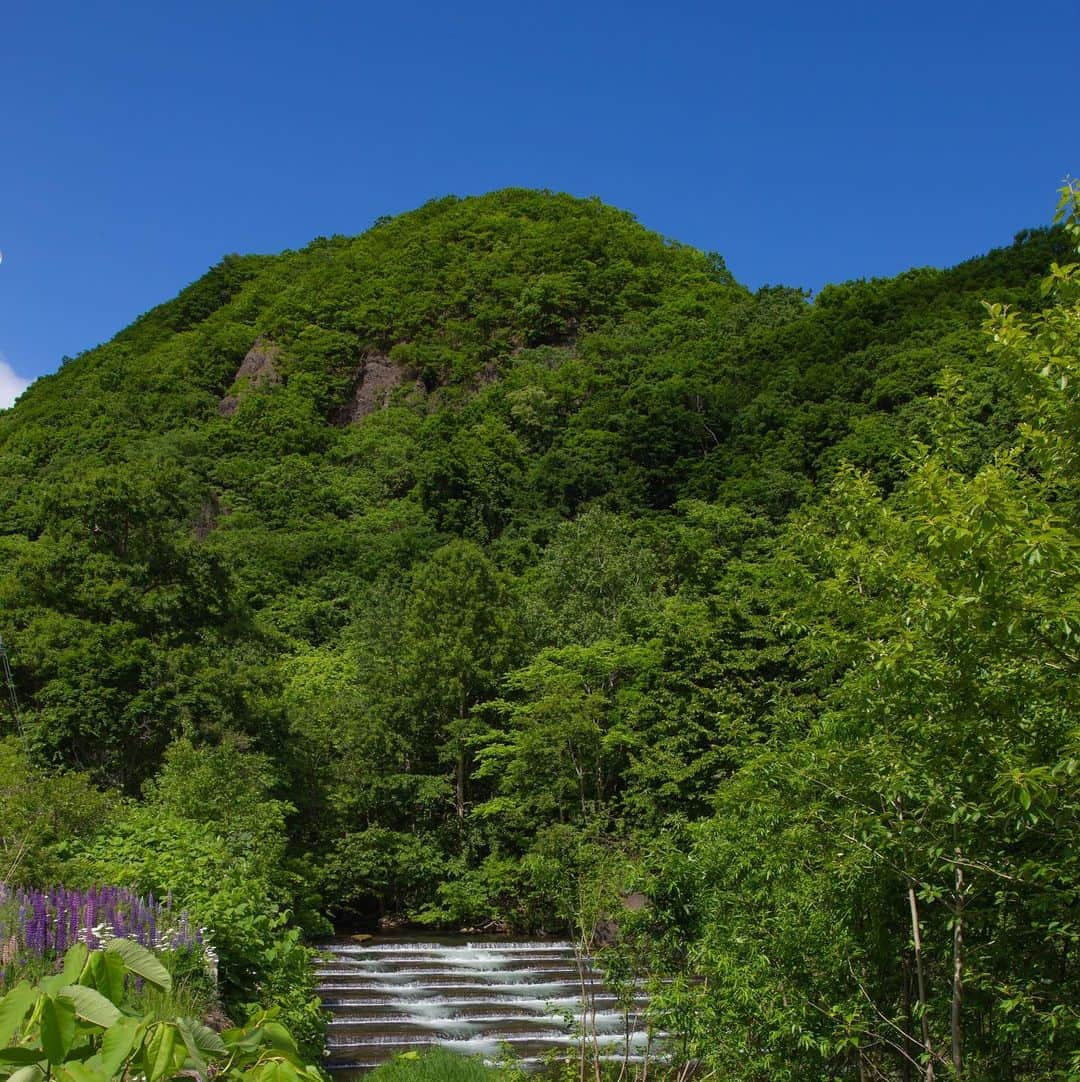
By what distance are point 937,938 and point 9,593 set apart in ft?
68.3

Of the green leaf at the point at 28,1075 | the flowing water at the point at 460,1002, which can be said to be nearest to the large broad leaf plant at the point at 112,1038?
the green leaf at the point at 28,1075

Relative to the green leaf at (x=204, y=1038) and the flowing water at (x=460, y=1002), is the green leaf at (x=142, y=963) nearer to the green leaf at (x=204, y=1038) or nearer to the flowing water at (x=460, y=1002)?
the green leaf at (x=204, y=1038)

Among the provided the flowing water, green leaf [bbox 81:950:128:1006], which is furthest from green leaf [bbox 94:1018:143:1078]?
the flowing water

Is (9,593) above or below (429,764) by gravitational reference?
above

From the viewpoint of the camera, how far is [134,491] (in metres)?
23.0

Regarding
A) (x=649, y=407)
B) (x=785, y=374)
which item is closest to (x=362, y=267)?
(x=649, y=407)

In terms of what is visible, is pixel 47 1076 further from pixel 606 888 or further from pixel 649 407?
pixel 649 407

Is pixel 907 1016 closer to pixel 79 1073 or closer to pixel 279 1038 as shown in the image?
pixel 279 1038

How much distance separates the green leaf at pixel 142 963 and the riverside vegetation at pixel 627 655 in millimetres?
3569

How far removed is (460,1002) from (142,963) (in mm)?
17041

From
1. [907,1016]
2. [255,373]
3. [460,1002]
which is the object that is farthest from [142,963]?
[255,373]

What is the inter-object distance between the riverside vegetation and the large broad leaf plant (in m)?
3.48

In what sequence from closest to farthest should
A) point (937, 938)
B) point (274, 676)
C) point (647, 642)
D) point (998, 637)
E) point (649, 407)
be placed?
point (998, 637) < point (937, 938) < point (274, 676) < point (647, 642) < point (649, 407)

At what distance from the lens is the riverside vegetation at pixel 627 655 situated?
545 centimetres
